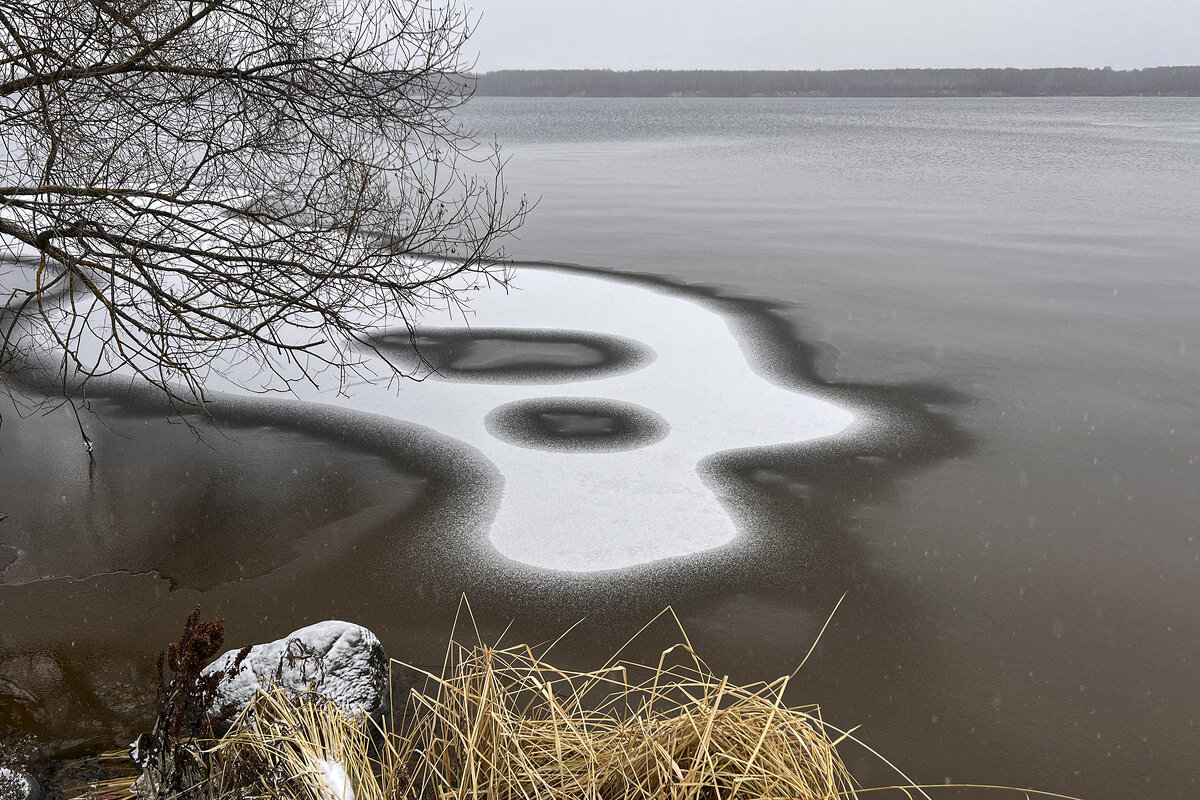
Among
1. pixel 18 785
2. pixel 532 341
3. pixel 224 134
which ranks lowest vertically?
pixel 532 341

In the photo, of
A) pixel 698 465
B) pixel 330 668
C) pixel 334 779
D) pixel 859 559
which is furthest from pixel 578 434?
pixel 334 779

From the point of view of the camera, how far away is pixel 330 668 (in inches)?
131

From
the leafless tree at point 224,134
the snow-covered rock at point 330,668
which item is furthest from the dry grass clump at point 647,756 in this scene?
the leafless tree at point 224,134

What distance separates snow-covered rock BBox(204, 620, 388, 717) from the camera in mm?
3236

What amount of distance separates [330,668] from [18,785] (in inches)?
40.9

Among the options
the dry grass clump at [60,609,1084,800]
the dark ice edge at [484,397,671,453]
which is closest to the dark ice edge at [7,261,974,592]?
the dark ice edge at [484,397,671,453]

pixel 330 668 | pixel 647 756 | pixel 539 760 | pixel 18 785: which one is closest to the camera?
pixel 647 756

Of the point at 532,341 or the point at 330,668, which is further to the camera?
the point at 532,341

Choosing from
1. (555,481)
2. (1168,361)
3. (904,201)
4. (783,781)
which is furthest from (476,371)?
(904,201)

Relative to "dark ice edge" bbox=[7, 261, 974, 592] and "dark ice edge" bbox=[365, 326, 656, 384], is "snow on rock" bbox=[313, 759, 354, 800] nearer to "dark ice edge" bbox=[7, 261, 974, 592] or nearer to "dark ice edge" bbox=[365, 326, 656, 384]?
"dark ice edge" bbox=[7, 261, 974, 592]

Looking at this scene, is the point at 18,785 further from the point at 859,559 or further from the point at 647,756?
the point at 859,559

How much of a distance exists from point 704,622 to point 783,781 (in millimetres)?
2037

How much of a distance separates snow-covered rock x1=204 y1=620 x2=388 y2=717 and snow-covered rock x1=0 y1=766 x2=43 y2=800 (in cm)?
61

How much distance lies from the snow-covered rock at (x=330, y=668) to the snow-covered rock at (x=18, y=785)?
0.61 meters
